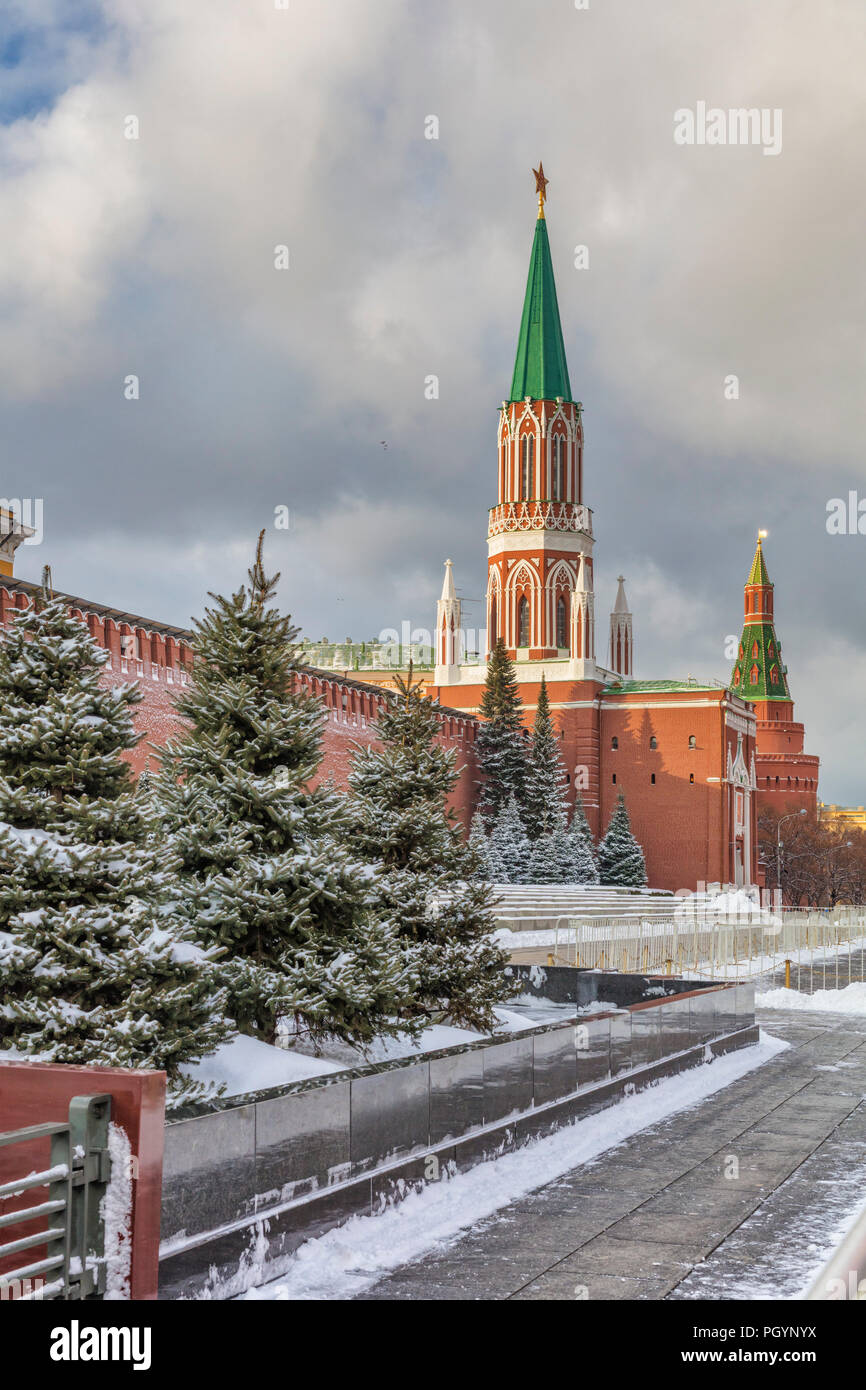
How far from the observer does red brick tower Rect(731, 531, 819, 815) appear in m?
118

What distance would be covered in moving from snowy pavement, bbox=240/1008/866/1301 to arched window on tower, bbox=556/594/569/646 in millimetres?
56273

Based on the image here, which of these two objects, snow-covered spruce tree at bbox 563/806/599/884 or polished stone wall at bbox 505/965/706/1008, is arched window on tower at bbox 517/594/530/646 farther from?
polished stone wall at bbox 505/965/706/1008

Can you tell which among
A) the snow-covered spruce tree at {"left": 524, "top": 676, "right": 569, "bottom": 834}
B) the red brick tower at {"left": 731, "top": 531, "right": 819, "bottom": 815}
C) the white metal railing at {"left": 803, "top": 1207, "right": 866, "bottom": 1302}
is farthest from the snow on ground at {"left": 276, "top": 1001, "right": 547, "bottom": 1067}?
the red brick tower at {"left": 731, "top": 531, "right": 819, "bottom": 815}

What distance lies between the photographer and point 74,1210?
485cm

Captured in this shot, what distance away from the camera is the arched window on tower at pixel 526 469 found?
2682 inches

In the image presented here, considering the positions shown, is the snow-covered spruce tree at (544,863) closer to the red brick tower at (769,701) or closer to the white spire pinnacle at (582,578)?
the white spire pinnacle at (582,578)

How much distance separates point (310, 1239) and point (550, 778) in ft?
159

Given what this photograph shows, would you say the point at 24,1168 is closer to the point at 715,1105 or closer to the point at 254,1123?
the point at 254,1123

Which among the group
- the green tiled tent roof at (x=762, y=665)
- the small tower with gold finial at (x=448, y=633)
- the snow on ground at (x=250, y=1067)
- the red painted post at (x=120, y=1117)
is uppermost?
the green tiled tent roof at (x=762, y=665)

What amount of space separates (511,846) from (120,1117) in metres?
46.7

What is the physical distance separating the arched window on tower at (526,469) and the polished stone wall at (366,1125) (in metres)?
58.9

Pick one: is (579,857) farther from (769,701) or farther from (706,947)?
(769,701)

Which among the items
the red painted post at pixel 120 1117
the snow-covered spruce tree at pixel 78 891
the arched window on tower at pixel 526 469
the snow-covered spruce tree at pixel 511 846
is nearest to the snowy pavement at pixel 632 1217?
the red painted post at pixel 120 1117

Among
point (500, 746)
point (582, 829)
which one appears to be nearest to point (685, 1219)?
point (500, 746)
